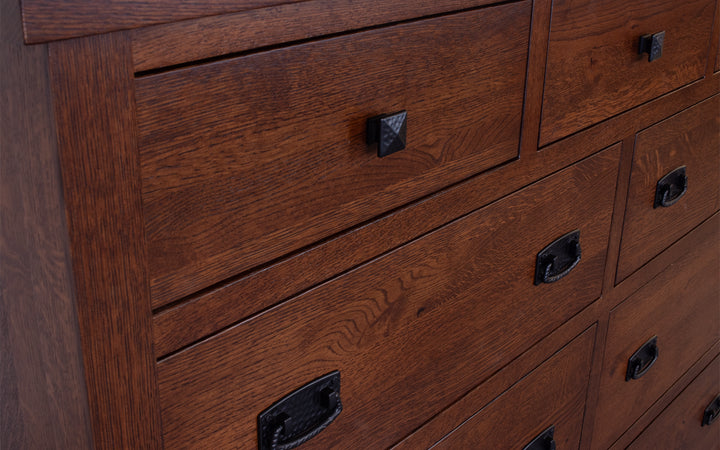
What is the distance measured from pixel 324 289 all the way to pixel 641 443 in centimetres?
91

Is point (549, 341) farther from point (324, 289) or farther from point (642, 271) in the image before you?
point (324, 289)

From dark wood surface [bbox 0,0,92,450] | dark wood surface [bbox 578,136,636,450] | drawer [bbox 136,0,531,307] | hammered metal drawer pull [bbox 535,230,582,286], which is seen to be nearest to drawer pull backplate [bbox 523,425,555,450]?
dark wood surface [bbox 578,136,636,450]

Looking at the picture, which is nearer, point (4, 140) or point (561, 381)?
point (4, 140)

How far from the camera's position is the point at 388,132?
2.11 ft

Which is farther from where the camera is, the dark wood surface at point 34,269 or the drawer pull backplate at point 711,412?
the drawer pull backplate at point 711,412

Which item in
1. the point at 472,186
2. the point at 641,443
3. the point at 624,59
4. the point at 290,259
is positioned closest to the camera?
the point at 290,259

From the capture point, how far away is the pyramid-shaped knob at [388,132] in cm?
64

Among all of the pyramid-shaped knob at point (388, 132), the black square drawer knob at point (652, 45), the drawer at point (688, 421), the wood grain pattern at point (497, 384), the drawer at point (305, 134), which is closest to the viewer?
the drawer at point (305, 134)

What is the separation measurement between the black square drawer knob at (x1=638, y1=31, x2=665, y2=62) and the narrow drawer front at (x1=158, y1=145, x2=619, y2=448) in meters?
0.12

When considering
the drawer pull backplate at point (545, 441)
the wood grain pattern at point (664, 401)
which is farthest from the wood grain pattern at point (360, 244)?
the wood grain pattern at point (664, 401)

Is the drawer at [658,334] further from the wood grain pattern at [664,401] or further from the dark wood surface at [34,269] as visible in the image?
the dark wood surface at [34,269]

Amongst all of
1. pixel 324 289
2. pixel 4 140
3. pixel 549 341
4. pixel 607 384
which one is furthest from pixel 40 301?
pixel 607 384

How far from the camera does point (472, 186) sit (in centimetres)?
78

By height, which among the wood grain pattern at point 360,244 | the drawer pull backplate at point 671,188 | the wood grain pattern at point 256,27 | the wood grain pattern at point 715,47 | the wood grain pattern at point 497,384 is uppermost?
the wood grain pattern at point 256,27
